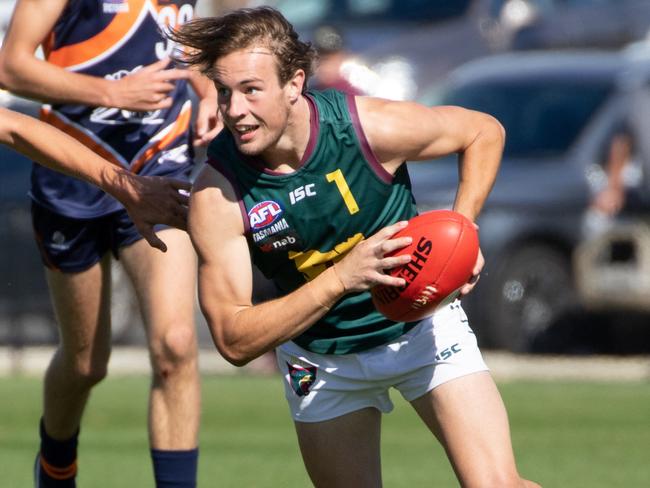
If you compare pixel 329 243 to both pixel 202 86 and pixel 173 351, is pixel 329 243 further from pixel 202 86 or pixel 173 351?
pixel 202 86

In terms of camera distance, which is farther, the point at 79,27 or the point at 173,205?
the point at 79,27

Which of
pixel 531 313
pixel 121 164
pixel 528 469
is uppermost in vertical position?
pixel 121 164

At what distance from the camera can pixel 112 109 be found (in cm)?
640

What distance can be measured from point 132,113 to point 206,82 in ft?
1.00

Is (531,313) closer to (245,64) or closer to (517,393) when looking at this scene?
(517,393)

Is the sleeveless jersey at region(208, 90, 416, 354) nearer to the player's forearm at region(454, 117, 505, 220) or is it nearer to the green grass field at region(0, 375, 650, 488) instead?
the player's forearm at region(454, 117, 505, 220)

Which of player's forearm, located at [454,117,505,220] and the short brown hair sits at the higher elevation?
the short brown hair

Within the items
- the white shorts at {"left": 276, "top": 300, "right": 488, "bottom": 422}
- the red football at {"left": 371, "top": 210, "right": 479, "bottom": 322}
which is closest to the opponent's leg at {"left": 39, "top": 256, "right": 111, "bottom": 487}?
the white shorts at {"left": 276, "top": 300, "right": 488, "bottom": 422}

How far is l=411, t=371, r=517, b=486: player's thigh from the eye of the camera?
5098 mm

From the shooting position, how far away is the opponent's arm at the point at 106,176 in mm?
5438

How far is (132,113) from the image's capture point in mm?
6414

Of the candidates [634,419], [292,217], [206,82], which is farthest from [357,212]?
[634,419]

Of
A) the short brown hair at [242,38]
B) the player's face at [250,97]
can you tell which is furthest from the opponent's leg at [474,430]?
the short brown hair at [242,38]

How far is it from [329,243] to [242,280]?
0.36m
